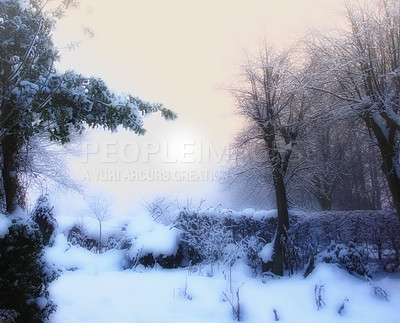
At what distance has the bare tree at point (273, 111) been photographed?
9.50 metres

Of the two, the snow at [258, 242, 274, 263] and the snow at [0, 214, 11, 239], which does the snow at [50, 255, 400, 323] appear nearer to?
the snow at [0, 214, 11, 239]

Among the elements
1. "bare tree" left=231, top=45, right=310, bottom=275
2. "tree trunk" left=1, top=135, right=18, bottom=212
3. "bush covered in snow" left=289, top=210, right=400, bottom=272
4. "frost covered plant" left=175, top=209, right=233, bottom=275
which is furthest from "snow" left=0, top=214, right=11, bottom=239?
"bush covered in snow" left=289, top=210, right=400, bottom=272

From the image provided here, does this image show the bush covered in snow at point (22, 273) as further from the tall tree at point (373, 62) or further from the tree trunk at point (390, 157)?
the tree trunk at point (390, 157)

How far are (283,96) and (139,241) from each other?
6.86 metres

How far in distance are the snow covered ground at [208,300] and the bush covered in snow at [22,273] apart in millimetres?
645

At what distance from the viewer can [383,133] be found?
24.1 ft

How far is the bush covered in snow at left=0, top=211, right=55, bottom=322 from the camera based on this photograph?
3502 mm

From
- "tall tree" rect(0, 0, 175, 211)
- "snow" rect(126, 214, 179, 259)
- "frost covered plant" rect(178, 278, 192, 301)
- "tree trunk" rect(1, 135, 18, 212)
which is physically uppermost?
"tall tree" rect(0, 0, 175, 211)

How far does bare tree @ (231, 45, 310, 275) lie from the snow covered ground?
9.59 feet

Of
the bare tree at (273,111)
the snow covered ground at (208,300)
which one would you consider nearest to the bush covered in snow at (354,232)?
the bare tree at (273,111)

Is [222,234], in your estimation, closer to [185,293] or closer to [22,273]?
[185,293]

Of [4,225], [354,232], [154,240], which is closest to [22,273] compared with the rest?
[4,225]

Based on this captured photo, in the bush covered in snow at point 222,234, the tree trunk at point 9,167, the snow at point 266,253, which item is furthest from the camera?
the snow at point 266,253

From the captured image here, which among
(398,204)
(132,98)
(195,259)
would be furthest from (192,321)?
(398,204)
